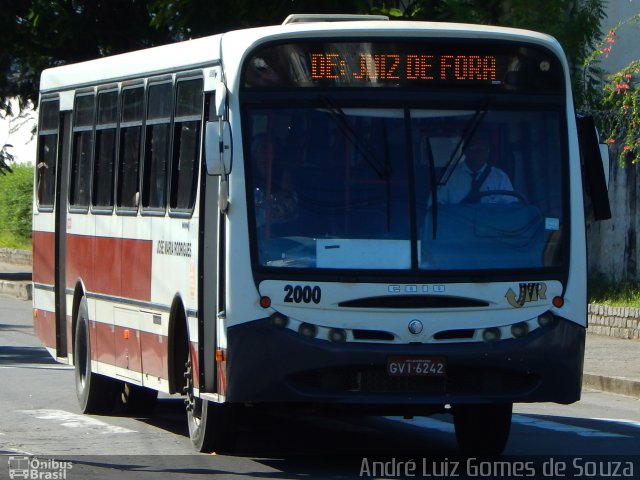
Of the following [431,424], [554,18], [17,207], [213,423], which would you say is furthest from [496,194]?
[17,207]

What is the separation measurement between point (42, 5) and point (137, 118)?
16.5 metres

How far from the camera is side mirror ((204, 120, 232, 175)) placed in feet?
31.5

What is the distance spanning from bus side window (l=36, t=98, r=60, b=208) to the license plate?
5.98 m

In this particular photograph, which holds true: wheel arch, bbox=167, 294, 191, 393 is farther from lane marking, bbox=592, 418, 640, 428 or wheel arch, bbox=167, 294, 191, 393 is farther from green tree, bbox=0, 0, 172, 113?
green tree, bbox=0, 0, 172, 113

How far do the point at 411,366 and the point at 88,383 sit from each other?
4733 mm

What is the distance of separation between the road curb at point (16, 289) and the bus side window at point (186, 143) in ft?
71.8

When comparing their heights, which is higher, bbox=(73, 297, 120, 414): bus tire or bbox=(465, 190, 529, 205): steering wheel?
bbox=(465, 190, 529, 205): steering wheel

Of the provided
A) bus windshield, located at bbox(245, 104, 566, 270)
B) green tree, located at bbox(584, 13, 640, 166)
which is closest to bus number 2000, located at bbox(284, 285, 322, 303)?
bus windshield, located at bbox(245, 104, 566, 270)

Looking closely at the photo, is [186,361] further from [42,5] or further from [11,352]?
[42,5]

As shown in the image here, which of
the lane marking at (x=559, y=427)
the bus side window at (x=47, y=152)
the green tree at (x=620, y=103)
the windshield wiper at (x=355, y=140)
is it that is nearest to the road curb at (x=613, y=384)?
the lane marking at (x=559, y=427)

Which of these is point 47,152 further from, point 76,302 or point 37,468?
point 37,468

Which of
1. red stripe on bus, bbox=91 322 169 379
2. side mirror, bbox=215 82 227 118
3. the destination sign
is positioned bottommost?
red stripe on bus, bbox=91 322 169 379

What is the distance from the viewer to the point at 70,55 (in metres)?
29.8

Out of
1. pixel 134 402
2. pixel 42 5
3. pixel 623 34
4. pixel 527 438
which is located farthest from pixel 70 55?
pixel 527 438
